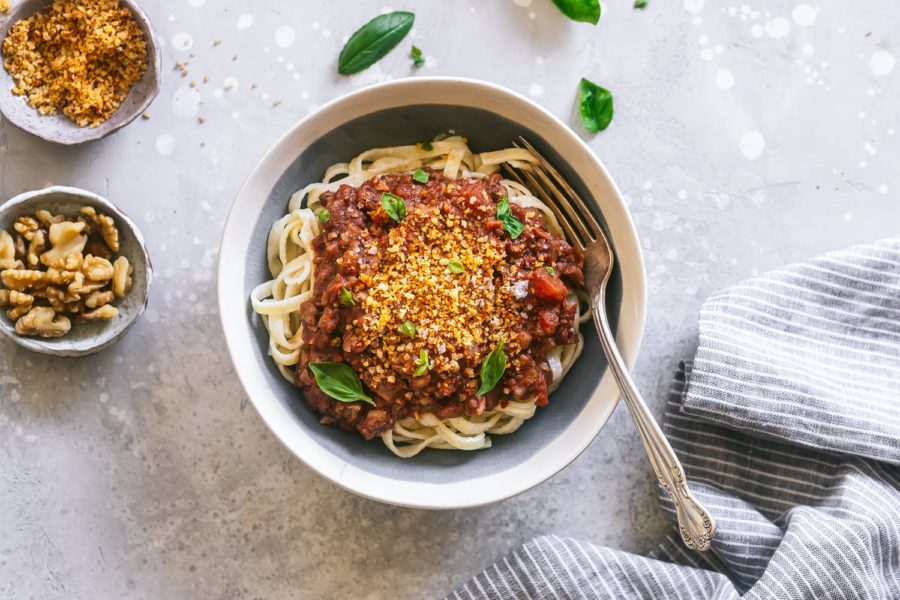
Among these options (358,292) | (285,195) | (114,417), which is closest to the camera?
(358,292)

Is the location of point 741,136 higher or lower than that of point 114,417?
higher

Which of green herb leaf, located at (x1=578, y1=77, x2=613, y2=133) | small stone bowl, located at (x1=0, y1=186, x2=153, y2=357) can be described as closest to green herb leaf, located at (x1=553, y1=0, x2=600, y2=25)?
green herb leaf, located at (x1=578, y1=77, x2=613, y2=133)

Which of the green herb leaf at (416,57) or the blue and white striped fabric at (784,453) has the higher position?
the green herb leaf at (416,57)

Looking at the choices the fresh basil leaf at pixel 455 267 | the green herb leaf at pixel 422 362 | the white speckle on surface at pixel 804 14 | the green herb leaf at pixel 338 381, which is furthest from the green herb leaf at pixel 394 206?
the white speckle on surface at pixel 804 14

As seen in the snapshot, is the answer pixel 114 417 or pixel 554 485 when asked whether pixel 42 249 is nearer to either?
pixel 114 417

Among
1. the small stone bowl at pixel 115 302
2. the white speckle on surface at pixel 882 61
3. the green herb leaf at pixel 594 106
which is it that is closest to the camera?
the small stone bowl at pixel 115 302

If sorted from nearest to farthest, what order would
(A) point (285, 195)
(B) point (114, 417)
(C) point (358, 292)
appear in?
(C) point (358, 292) < (A) point (285, 195) < (B) point (114, 417)

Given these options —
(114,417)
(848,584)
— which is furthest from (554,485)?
(114,417)

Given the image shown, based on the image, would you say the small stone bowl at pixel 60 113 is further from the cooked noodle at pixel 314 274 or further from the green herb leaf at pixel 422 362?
the green herb leaf at pixel 422 362
